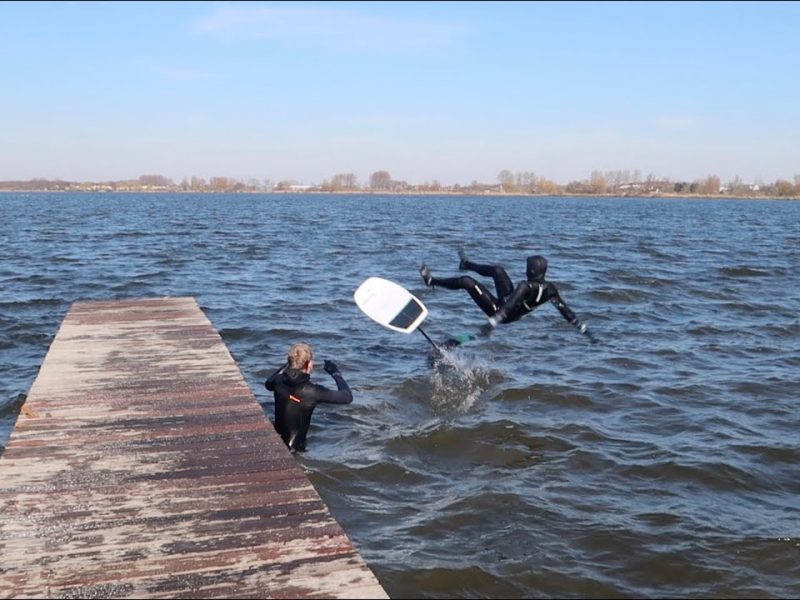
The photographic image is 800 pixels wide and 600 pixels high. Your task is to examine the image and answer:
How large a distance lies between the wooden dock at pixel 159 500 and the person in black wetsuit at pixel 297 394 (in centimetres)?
39

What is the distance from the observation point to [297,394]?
8781mm

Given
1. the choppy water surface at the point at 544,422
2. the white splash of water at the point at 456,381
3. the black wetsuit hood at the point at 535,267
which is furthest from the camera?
the black wetsuit hood at the point at 535,267

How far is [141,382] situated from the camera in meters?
9.64

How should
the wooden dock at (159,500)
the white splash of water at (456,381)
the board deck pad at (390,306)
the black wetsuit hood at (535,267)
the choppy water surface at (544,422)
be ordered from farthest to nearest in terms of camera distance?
the board deck pad at (390,306) < the black wetsuit hood at (535,267) < the white splash of water at (456,381) < the choppy water surface at (544,422) < the wooden dock at (159,500)

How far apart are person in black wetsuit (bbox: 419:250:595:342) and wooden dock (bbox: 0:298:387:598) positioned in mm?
4243

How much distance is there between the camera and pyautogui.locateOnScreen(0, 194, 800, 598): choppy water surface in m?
6.84

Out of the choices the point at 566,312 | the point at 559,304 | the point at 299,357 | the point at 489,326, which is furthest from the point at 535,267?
the point at 299,357

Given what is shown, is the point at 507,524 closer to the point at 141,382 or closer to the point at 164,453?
the point at 164,453

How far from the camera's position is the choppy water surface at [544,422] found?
6.84 m

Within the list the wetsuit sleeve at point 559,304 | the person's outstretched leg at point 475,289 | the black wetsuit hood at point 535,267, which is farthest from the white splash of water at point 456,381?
the black wetsuit hood at point 535,267

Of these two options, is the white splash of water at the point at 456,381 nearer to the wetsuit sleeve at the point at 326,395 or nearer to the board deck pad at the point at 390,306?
the board deck pad at the point at 390,306

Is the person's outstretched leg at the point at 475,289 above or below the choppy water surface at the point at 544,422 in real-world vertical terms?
above

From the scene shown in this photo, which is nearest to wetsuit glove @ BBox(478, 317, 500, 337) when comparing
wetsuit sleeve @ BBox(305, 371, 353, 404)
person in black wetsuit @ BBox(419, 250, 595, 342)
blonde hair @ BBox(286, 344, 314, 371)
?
person in black wetsuit @ BBox(419, 250, 595, 342)

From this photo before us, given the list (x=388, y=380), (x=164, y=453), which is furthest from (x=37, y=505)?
(x=388, y=380)
